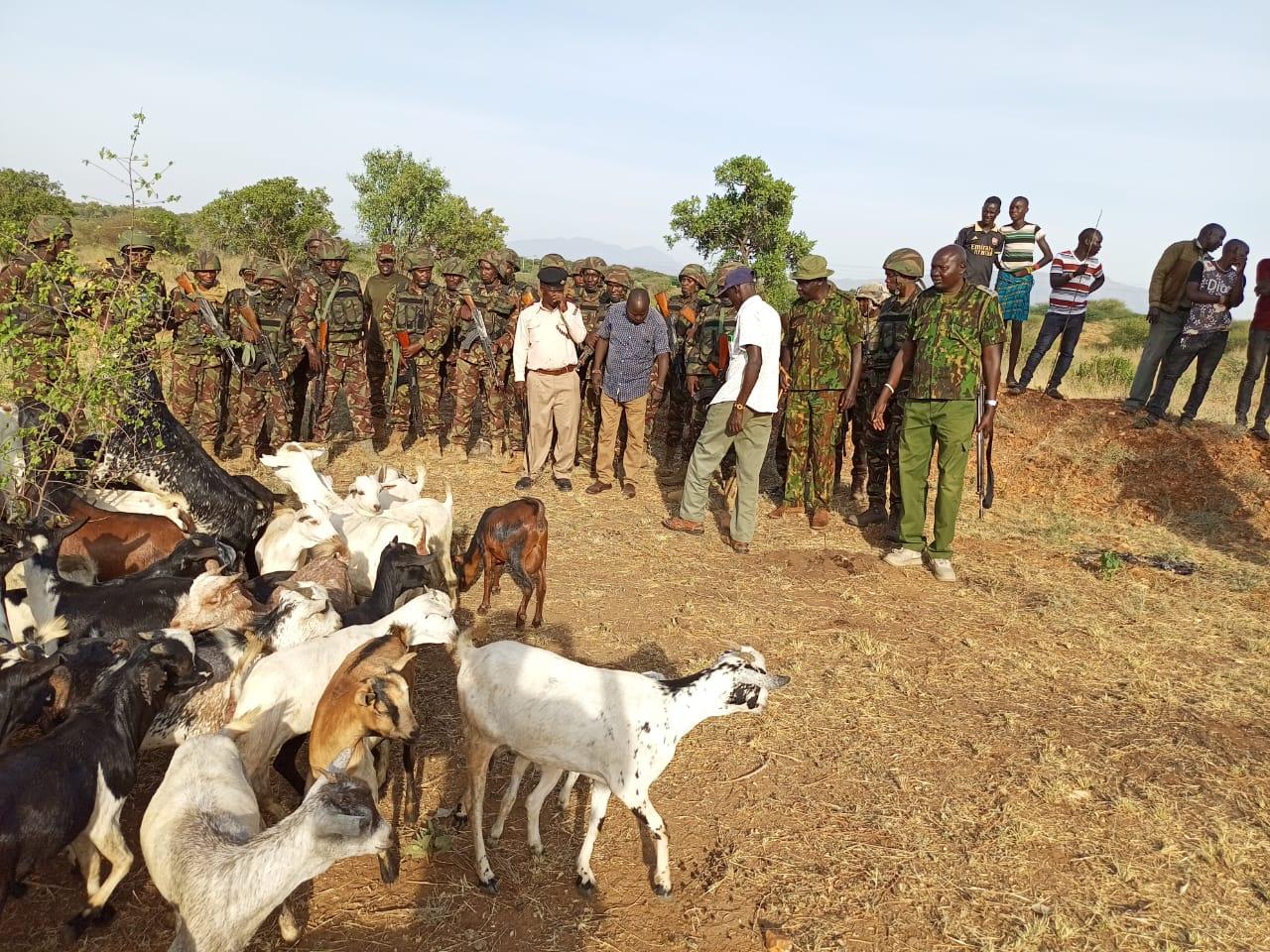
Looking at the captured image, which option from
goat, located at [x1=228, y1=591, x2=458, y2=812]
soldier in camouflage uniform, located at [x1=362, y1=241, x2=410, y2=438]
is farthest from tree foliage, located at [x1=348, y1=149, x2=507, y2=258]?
goat, located at [x1=228, y1=591, x2=458, y2=812]

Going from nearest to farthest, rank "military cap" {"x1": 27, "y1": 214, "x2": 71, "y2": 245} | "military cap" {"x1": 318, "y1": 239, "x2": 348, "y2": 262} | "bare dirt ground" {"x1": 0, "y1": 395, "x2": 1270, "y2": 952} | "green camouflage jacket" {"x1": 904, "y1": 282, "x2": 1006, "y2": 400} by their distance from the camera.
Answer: "bare dirt ground" {"x1": 0, "y1": 395, "x2": 1270, "y2": 952}, "green camouflage jacket" {"x1": 904, "y1": 282, "x2": 1006, "y2": 400}, "military cap" {"x1": 27, "y1": 214, "x2": 71, "y2": 245}, "military cap" {"x1": 318, "y1": 239, "x2": 348, "y2": 262}

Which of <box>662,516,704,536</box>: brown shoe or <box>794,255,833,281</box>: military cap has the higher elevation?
<box>794,255,833,281</box>: military cap

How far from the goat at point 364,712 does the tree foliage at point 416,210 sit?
2284 centimetres

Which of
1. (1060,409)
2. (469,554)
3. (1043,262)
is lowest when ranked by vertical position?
(469,554)

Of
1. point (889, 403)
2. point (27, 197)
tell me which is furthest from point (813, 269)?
point (27, 197)

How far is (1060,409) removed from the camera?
12297mm

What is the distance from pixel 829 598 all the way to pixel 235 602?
5028mm

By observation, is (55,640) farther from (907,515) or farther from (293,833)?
(907,515)

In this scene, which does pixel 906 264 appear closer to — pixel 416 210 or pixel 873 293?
pixel 873 293

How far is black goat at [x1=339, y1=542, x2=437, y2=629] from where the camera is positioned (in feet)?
17.0

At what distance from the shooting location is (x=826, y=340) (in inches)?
364

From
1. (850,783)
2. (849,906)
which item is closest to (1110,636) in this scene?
(850,783)

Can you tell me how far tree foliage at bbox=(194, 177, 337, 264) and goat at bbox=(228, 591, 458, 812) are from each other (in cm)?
2160

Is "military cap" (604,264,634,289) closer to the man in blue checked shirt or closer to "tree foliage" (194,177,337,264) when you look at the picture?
the man in blue checked shirt
